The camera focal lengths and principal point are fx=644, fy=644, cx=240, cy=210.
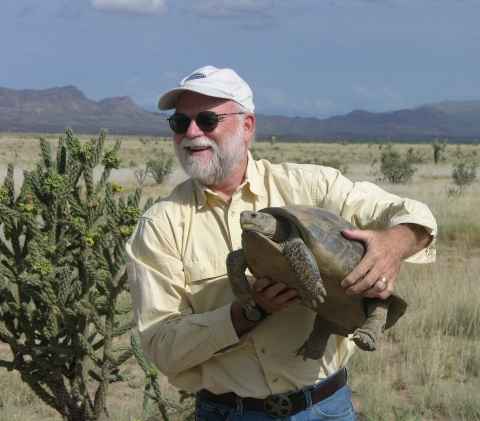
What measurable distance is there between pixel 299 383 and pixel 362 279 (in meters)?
0.54

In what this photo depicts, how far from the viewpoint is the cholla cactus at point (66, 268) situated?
3.97 metres

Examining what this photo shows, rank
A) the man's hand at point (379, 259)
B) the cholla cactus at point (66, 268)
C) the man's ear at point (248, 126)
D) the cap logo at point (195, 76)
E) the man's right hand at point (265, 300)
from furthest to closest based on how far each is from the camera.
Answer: the cholla cactus at point (66, 268) < the man's ear at point (248, 126) < the cap logo at point (195, 76) < the man's right hand at point (265, 300) < the man's hand at point (379, 259)

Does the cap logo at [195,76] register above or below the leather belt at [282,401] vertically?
above

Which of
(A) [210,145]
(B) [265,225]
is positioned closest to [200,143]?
(A) [210,145]

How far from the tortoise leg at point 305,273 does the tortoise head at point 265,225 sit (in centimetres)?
12

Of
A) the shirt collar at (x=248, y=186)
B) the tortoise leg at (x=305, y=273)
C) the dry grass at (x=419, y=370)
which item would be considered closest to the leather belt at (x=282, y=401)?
the tortoise leg at (x=305, y=273)

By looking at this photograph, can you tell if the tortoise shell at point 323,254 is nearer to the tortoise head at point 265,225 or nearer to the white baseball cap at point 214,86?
the tortoise head at point 265,225

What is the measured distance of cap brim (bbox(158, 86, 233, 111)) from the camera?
2.82 m

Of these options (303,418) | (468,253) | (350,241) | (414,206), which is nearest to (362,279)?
(350,241)

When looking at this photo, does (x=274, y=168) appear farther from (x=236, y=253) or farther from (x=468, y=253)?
(x=468, y=253)

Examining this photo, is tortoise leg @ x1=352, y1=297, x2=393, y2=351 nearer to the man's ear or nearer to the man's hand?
the man's hand

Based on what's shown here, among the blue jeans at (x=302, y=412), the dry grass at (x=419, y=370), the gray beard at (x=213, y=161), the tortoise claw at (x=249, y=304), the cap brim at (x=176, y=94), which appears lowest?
the dry grass at (x=419, y=370)

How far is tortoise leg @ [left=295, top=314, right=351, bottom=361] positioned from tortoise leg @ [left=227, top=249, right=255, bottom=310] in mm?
293

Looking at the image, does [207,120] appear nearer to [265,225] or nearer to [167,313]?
[265,225]
